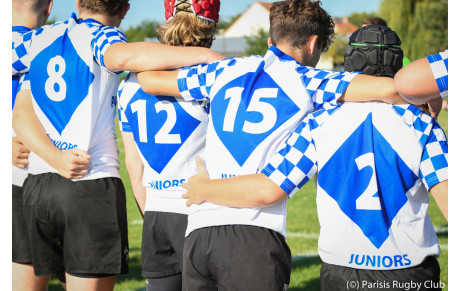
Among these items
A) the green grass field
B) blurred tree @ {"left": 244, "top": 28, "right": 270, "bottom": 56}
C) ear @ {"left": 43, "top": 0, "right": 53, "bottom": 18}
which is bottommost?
the green grass field

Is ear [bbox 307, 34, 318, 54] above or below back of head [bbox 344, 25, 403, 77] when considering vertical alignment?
above

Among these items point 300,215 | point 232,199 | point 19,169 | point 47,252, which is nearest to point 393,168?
point 232,199

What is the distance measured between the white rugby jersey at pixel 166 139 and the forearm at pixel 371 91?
90 centimetres

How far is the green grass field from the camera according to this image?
5727mm

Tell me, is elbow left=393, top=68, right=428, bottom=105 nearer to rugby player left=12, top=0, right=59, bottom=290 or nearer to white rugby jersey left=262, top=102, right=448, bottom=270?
white rugby jersey left=262, top=102, right=448, bottom=270

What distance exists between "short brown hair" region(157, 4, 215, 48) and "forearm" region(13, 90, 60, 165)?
36.9 inches

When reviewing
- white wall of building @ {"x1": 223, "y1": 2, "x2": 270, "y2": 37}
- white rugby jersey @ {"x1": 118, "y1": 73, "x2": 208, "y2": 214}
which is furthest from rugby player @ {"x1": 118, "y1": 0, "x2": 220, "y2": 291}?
white wall of building @ {"x1": 223, "y1": 2, "x2": 270, "y2": 37}

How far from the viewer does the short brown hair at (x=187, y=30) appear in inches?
125

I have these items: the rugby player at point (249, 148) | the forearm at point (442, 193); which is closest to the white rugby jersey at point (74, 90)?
the rugby player at point (249, 148)

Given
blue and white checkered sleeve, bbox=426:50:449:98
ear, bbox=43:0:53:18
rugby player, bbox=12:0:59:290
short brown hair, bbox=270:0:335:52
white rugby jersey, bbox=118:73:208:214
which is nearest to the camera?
blue and white checkered sleeve, bbox=426:50:449:98

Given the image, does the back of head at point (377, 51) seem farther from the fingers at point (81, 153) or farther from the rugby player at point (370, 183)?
the fingers at point (81, 153)

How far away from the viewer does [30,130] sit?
11.2 ft

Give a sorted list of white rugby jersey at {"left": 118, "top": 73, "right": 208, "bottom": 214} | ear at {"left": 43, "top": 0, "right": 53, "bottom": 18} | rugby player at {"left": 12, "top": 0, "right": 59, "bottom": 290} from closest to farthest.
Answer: white rugby jersey at {"left": 118, "top": 73, "right": 208, "bottom": 214}, rugby player at {"left": 12, "top": 0, "right": 59, "bottom": 290}, ear at {"left": 43, "top": 0, "right": 53, "bottom": 18}

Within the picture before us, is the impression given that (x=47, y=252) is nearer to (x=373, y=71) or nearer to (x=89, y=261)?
(x=89, y=261)
